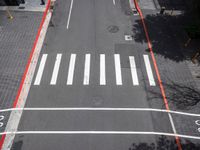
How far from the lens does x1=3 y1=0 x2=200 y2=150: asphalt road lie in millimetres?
13938

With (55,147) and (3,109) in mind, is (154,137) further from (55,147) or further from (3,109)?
(3,109)

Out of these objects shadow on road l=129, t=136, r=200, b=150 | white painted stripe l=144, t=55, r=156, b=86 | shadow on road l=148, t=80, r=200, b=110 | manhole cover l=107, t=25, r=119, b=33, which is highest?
manhole cover l=107, t=25, r=119, b=33

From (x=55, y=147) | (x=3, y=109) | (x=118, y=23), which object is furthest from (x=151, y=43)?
(x=3, y=109)

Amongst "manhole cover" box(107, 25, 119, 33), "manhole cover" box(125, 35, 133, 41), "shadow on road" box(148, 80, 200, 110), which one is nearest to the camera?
"shadow on road" box(148, 80, 200, 110)

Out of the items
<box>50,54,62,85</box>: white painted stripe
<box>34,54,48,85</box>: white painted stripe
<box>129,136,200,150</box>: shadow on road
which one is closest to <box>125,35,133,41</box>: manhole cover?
<box>50,54,62,85</box>: white painted stripe

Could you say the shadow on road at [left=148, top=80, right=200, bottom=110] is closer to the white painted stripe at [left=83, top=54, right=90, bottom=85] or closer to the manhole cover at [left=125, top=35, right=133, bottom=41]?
the white painted stripe at [left=83, top=54, right=90, bottom=85]

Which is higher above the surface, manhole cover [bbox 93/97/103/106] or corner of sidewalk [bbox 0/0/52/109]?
corner of sidewalk [bbox 0/0/52/109]

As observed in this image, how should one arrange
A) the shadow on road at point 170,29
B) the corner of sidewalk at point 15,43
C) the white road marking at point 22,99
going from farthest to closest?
the shadow on road at point 170,29 < the corner of sidewalk at point 15,43 < the white road marking at point 22,99

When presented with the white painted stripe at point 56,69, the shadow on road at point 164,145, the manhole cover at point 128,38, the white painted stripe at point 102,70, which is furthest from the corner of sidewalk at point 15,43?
the shadow on road at point 164,145

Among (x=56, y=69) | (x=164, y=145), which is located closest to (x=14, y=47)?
(x=56, y=69)

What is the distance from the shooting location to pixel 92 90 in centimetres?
1678

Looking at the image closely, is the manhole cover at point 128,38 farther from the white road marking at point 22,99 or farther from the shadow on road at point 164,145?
the shadow on road at point 164,145

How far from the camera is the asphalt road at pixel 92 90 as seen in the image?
13.9 meters

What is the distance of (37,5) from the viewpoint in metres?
25.2
